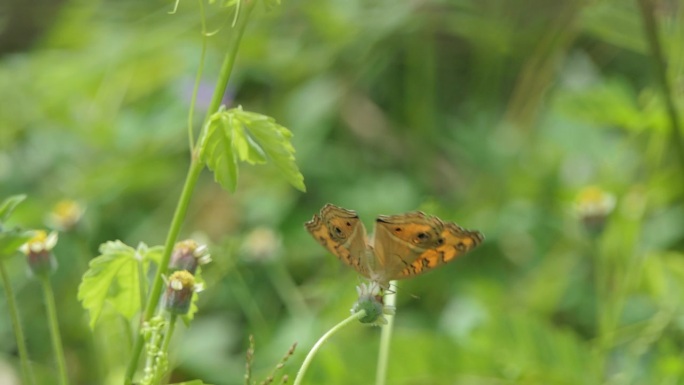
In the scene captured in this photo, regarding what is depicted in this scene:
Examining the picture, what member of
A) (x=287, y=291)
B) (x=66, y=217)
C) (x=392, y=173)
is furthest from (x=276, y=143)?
(x=392, y=173)

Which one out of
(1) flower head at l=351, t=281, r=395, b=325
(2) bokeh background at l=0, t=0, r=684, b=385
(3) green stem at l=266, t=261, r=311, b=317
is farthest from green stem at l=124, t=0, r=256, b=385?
(3) green stem at l=266, t=261, r=311, b=317

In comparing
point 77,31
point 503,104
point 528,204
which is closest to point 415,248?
point 528,204

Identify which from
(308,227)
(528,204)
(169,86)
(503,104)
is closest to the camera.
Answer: (308,227)

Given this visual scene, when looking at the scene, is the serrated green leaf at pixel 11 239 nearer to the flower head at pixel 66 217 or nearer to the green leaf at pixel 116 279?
the green leaf at pixel 116 279

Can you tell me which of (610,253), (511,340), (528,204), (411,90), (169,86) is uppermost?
(411,90)

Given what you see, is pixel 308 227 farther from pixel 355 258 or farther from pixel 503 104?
pixel 503 104

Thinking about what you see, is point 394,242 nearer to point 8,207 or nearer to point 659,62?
point 8,207

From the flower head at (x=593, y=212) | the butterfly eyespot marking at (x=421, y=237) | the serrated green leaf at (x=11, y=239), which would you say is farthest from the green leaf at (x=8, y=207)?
the flower head at (x=593, y=212)
